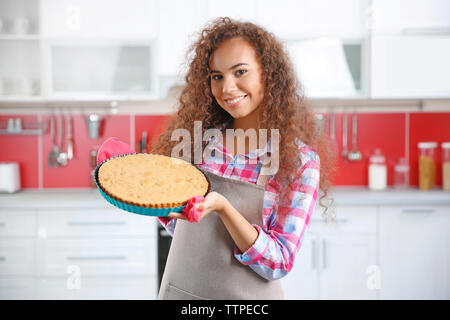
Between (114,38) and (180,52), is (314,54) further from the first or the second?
(114,38)

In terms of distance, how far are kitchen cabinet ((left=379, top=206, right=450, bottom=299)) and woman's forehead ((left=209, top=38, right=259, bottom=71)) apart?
5.31 ft

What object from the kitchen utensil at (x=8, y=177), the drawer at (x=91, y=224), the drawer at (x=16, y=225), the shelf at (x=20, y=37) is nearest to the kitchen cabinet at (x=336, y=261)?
the drawer at (x=91, y=224)

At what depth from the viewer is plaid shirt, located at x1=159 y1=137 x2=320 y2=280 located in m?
0.93

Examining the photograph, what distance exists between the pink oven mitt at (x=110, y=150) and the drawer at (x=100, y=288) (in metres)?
1.37

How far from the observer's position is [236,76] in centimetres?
99

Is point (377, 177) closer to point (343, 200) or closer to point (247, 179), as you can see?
point (343, 200)

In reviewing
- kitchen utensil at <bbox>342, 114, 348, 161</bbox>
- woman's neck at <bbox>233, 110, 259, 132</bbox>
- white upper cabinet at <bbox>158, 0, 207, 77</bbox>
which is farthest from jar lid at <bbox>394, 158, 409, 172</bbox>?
woman's neck at <bbox>233, 110, 259, 132</bbox>

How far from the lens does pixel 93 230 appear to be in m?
2.33

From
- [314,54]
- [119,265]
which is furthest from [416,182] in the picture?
[119,265]

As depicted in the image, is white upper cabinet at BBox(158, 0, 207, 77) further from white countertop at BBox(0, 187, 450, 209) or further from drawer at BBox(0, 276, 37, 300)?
drawer at BBox(0, 276, 37, 300)

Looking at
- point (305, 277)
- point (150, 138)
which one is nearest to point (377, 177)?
point (305, 277)

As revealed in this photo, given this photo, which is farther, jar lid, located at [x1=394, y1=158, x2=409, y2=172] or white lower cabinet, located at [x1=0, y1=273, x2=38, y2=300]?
jar lid, located at [x1=394, y1=158, x2=409, y2=172]

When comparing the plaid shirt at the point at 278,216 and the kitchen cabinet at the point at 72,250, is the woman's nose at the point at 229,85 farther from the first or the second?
the kitchen cabinet at the point at 72,250

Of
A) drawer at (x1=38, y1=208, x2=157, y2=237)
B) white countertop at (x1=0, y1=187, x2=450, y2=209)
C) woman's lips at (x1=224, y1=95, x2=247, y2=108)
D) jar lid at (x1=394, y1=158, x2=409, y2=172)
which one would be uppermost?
woman's lips at (x1=224, y1=95, x2=247, y2=108)
